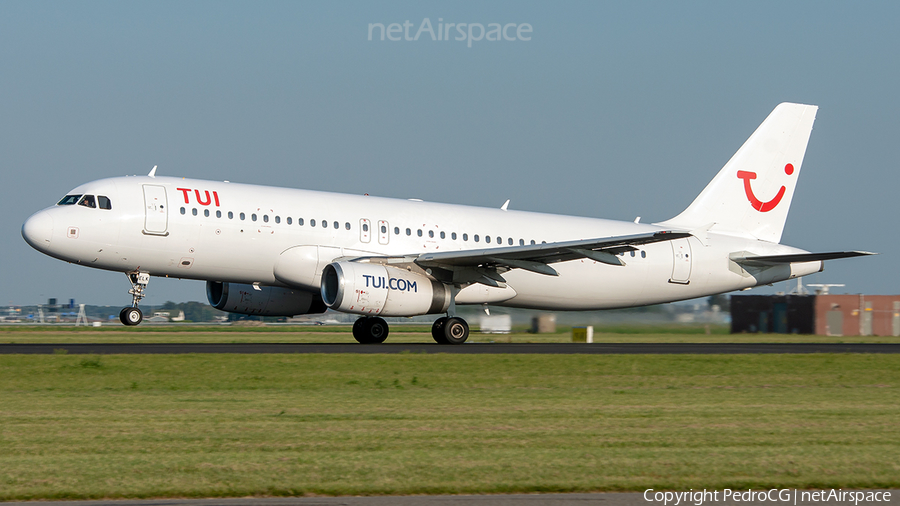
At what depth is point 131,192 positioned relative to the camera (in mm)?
25359

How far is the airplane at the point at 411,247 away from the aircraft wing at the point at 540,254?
0.14ft

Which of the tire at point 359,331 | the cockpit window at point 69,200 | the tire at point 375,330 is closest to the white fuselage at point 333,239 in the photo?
the cockpit window at point 69,200

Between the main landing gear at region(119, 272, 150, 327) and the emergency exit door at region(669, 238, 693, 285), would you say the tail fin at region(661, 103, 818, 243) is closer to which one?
the emergency exit door at region(669, 238, 693, 285)

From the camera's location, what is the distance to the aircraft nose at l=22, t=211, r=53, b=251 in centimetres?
2461

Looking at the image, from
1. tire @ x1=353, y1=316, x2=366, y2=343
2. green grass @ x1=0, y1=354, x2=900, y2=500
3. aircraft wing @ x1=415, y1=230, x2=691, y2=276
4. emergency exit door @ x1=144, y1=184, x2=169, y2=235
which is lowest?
green grass @ x1=0, y1=354, x2=900, y2=500

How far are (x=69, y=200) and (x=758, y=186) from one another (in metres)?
22.7

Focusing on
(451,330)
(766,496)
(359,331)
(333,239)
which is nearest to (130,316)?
(333,239)

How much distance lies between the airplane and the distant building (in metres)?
13.6

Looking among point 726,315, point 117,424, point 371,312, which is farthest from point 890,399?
point 726,315

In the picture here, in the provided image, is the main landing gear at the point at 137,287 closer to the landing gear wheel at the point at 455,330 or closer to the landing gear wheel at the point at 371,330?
the landing gear wheel at the point at 371,330

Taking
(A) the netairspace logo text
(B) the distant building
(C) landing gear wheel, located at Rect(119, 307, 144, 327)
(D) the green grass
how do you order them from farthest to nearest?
(B) the distant building
(C) landing gear wheel, located at Rect(119, 307, 144, 327)
(D) the green grass
(A) the netairspace logo text

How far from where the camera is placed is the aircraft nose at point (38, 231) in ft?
80.7

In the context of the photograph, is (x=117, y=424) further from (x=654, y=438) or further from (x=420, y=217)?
(x=420, y=217)

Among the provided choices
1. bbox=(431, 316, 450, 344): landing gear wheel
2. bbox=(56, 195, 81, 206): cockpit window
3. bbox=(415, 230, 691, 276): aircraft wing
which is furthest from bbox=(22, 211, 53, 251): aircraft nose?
bbox=(431, 316, 450, 344): landing gear wheel
